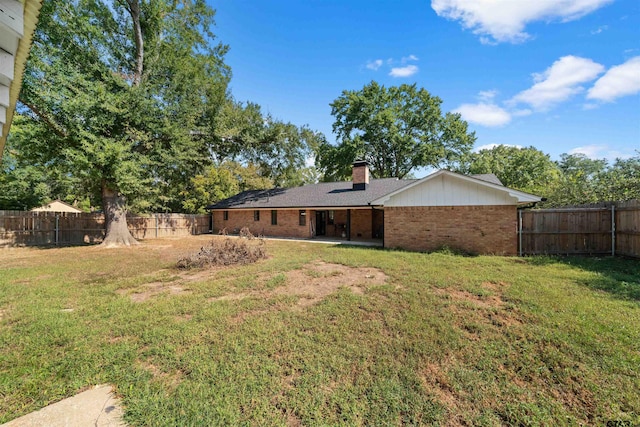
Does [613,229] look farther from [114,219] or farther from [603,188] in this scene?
[114,219]

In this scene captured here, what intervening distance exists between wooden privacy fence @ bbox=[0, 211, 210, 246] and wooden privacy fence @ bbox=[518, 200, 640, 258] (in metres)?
22.2

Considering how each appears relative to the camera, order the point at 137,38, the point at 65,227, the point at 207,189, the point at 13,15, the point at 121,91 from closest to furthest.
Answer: the point at 13,15, the point at 121,91, the point at 137,38, the point at 65,227, the point at 207,189

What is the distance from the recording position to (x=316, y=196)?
62.3 ft

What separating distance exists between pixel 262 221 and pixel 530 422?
19.3m

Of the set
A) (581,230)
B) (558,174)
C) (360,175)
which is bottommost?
(581,230)

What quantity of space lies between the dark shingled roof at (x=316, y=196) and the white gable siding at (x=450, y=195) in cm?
379

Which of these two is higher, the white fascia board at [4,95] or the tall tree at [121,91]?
the tall tree at [121,91]

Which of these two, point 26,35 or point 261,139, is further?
point 261,139

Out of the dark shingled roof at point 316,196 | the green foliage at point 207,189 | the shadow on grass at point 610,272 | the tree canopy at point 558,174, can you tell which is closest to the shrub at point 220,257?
the dark shingled roof at point 316,196

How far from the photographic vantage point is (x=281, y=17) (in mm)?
12078

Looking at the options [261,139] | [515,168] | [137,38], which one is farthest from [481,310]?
[515,168]

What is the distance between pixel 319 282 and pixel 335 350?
3.12 meters

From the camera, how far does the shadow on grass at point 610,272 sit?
5.39 metres

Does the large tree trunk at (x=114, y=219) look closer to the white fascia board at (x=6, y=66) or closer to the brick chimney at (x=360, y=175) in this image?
the brick chimney at (x=360, y=175)
